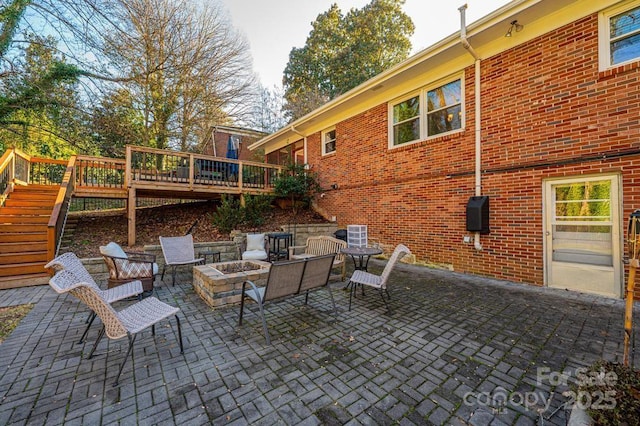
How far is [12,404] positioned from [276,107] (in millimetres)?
21232

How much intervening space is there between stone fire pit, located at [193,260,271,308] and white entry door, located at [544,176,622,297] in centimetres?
551

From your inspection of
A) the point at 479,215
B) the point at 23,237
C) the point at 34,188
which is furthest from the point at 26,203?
the point at 479,215

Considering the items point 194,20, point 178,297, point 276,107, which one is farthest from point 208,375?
point 276,107

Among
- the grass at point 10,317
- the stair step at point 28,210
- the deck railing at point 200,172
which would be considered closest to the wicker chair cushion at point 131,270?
the grass at point 10,317

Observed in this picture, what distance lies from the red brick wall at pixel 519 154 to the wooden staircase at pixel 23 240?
27.3ft

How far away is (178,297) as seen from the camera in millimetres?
4484

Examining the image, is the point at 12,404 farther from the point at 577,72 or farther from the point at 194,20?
the point at 194,20

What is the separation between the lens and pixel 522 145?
5.21 m

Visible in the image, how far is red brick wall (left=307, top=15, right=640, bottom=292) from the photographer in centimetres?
429

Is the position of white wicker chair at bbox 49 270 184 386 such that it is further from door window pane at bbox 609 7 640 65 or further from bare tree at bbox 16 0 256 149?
door window pane at bbox 609 7 640 65

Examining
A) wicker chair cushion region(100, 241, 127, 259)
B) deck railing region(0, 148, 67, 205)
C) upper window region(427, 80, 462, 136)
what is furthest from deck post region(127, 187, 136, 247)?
upper window region(427, 80, 462, 136)

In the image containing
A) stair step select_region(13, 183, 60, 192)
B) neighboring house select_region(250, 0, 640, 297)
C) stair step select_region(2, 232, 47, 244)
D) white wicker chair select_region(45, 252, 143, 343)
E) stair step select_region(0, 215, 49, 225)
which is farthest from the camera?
stair step select_region(13, 183, 60, 192)

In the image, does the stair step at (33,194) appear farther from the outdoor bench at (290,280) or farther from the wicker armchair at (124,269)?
the outdoor bench at (290,280)

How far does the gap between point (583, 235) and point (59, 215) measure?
36.1 feet
